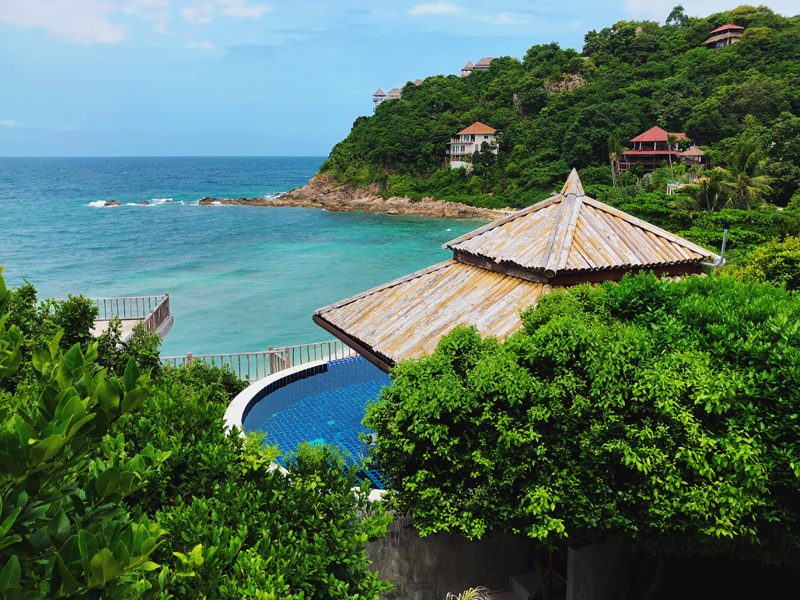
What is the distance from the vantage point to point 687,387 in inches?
204

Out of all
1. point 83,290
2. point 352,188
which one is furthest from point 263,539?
point 352,188

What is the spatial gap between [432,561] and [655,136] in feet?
199

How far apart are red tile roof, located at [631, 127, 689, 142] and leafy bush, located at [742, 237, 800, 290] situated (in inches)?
2011

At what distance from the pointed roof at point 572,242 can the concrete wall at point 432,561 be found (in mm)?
3660

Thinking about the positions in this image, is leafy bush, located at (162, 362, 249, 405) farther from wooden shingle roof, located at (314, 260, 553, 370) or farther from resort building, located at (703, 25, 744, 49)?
resort building, located at (703, 25, 744, 49)

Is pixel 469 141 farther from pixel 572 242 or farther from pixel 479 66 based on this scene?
pixel 572 242

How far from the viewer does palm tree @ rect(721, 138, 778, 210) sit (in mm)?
33188

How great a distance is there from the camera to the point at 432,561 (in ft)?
23.0

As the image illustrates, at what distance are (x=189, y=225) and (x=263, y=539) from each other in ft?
209

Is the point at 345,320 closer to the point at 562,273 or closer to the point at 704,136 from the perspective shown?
the point at 562,273

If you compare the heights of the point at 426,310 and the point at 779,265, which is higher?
the point at 779,265

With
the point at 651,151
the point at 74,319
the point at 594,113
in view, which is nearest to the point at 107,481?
the point at 74,319

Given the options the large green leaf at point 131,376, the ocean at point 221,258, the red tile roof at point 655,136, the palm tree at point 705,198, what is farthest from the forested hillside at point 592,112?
the large green leaf at point 131,376

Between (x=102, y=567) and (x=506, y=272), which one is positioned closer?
(x=102, y=567)
